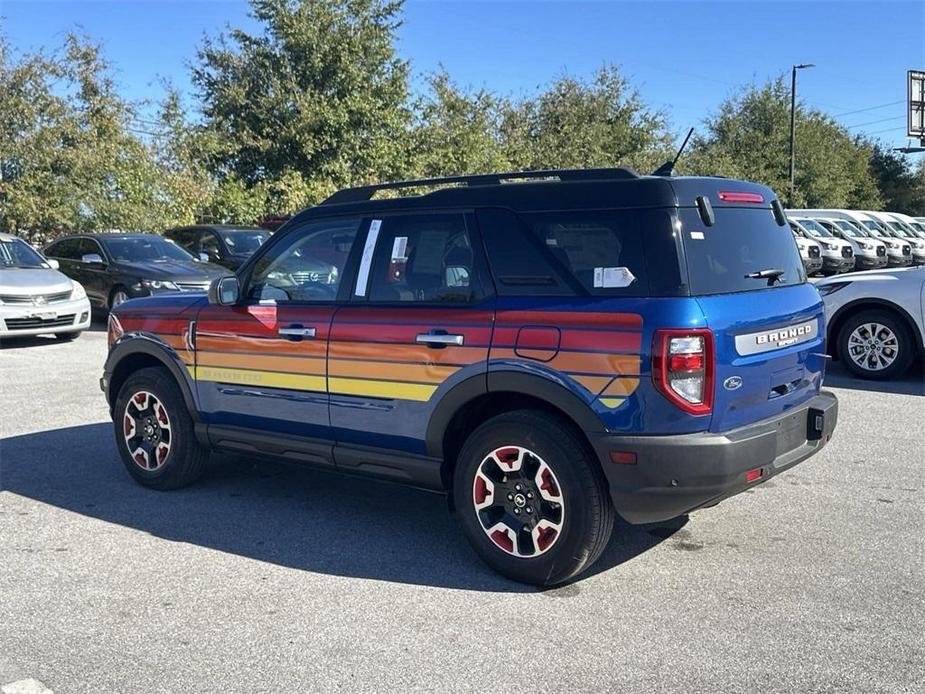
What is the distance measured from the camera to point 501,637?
357cm

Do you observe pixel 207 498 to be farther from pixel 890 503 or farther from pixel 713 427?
pixel 890 503

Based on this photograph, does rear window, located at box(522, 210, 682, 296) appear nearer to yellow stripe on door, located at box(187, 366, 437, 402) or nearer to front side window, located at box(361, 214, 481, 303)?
front side window, located at box(361, 214, 481, 303)

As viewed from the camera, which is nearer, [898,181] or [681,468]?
[681,468]

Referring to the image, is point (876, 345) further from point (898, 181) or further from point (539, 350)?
point (898, 181)

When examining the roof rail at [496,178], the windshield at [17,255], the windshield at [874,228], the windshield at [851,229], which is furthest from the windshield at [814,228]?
the roof rail at [496,178]

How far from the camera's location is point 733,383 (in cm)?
374

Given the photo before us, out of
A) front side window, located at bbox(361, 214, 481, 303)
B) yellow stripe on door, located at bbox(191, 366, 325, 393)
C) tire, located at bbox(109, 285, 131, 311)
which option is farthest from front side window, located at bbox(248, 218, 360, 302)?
tire, located at bbox(109, 285, 131, 311)

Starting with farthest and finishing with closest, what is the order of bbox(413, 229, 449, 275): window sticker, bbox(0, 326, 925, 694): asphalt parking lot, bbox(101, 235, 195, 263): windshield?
bbox(101, 235, 195, 263): windshield → bbox(413, 229, 449, 275): window sticker → bbox(0, 326, 925, 694): asphalt parking lot

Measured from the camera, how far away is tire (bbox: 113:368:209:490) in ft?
18.0

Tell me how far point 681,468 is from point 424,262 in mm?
1673

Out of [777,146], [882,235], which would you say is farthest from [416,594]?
[777,146]

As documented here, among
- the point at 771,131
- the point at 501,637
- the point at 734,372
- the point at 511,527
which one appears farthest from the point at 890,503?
the point at 771,131

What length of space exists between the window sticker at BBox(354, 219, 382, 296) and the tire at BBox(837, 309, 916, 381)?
643 cm

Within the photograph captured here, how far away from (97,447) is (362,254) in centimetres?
328
